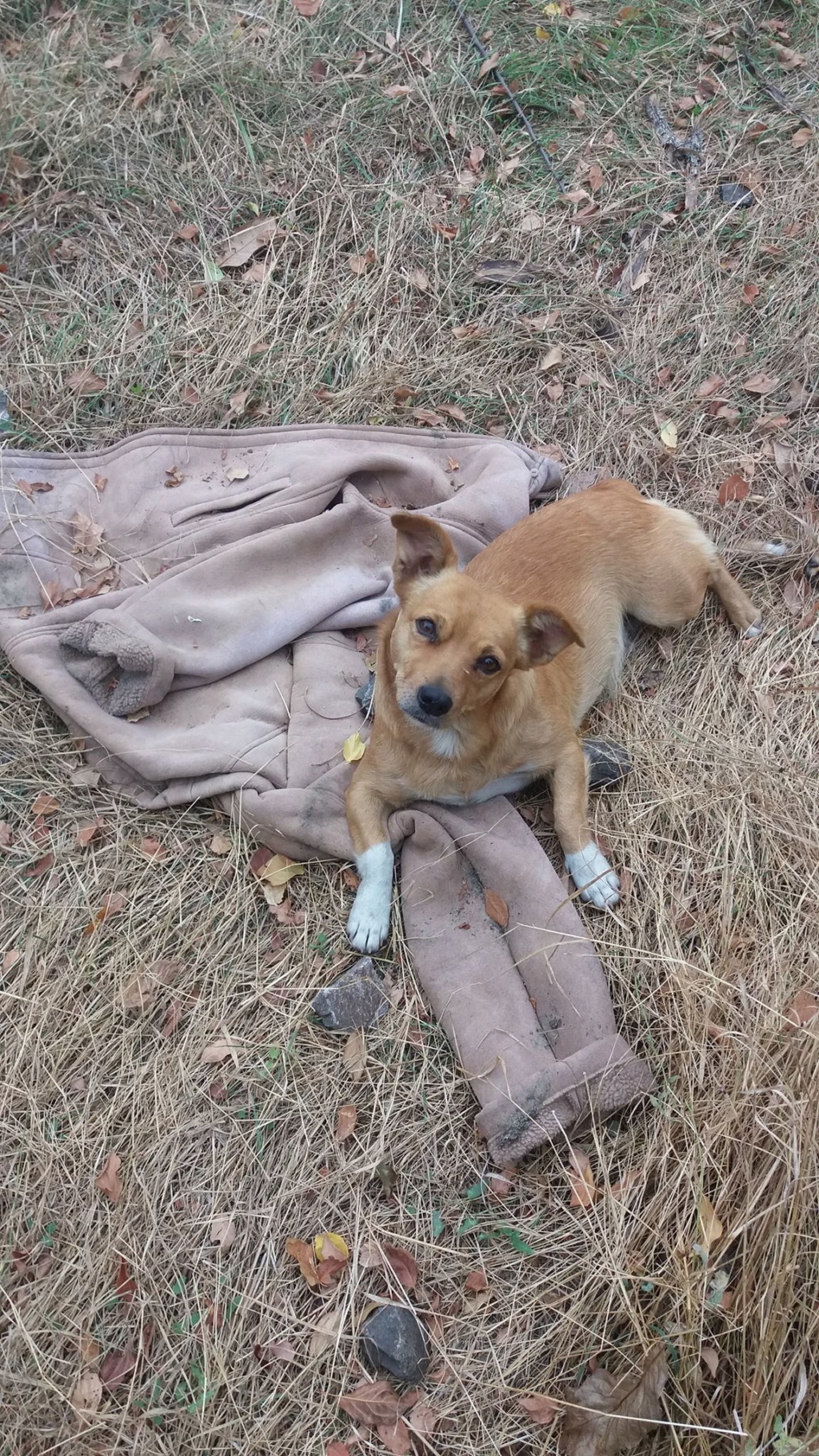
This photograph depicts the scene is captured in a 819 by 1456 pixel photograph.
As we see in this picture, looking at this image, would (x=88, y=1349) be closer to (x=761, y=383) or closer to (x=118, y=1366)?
(x=118, y=1366)

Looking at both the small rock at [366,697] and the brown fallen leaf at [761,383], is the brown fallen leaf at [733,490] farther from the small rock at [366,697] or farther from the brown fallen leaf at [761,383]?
the small rock at [366,697]

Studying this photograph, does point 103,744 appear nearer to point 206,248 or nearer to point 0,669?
point 0,669

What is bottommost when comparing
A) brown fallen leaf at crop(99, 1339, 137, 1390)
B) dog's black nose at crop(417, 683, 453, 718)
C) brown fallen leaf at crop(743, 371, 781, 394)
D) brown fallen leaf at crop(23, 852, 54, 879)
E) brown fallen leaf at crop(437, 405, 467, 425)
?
brown fallen leaf at crop(99, 1339, 137, 1390)

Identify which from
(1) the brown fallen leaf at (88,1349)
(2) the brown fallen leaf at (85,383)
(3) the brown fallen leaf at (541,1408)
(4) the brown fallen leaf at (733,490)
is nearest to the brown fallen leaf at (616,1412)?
(3) the brown fallen leaf at (541,1408)

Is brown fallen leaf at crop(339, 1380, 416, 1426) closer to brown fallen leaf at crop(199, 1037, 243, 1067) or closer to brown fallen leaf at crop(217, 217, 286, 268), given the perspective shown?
brown fallen leaf at crop(199, 1037, 243, 1067)

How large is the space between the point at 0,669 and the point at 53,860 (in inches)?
36.5

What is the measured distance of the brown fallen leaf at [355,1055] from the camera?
10.9 ft

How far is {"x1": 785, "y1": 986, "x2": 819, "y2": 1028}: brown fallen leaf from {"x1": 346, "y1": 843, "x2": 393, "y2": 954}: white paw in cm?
144

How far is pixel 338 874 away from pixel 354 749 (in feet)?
1.78

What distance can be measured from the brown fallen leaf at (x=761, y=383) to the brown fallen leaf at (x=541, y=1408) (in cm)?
452

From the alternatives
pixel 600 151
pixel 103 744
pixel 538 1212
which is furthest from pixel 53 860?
pixel 600 151

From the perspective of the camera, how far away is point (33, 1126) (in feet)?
10.6

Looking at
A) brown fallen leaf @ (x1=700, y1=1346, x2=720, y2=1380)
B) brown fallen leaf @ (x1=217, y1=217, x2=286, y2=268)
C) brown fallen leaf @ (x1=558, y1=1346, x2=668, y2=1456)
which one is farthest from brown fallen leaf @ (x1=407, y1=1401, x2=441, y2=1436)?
brown fallen leaf @ (x1=217, y1=217, x2=286, y2=268)

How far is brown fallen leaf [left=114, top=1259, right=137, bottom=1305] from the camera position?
2.95 metres
